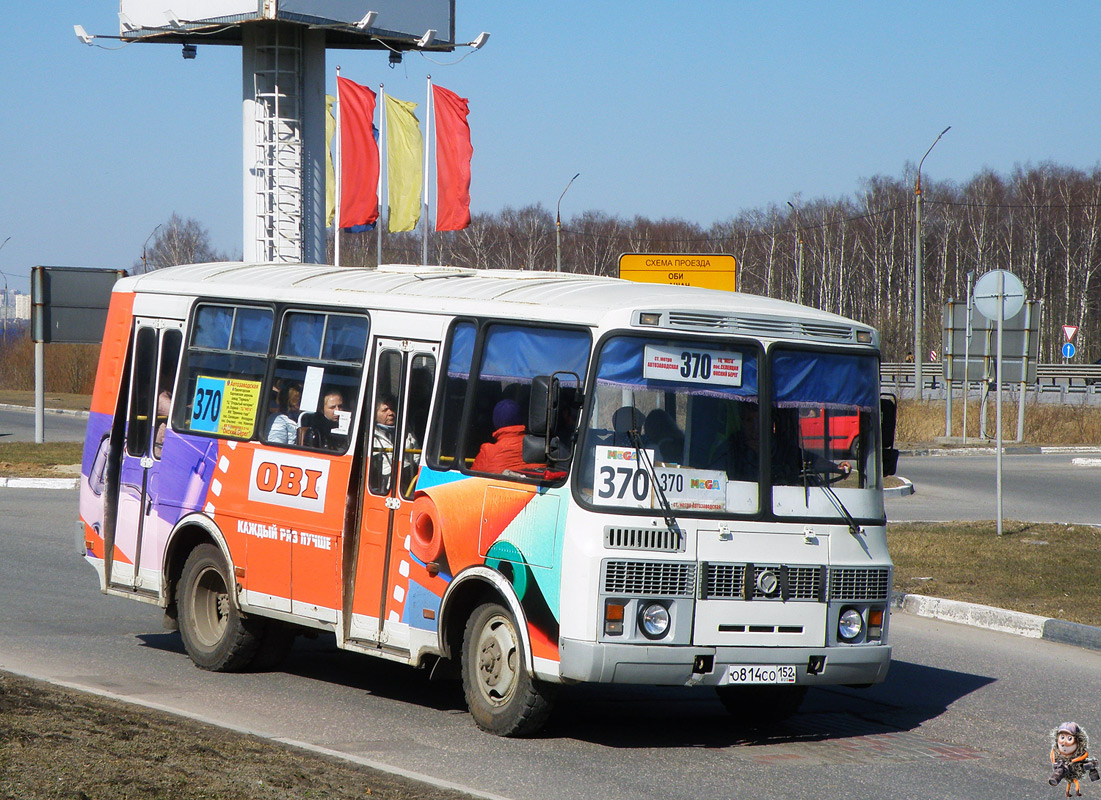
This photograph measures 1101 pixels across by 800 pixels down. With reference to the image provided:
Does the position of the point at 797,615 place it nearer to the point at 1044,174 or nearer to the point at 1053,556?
the point at 1053,556

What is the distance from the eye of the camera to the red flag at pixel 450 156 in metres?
29.0

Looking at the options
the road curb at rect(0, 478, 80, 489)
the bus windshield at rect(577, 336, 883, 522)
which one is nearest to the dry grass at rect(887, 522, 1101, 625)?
the bus windshield at rect(577, 336, 883, 522)

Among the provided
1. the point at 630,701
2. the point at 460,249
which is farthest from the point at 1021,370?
the point at 460,249

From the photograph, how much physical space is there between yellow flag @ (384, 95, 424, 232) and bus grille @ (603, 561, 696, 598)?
2170 centimetres

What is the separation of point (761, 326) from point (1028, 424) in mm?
38101

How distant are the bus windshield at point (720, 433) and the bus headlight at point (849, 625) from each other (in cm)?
56

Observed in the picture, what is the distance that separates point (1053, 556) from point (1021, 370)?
7.95 m

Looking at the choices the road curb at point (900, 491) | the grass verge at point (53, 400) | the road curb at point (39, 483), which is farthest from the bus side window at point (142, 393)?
the grass verge at point (53, 400)

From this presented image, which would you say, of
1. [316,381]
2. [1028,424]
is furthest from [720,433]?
[1028,424]

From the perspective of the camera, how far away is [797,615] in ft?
25.1

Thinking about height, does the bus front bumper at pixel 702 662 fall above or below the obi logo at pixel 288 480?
below

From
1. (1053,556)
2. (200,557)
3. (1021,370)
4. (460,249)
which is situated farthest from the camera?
(460,249)

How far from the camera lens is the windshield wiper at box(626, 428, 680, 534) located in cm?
740

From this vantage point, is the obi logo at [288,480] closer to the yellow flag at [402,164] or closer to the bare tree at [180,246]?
the yellow flag at [402,164]
